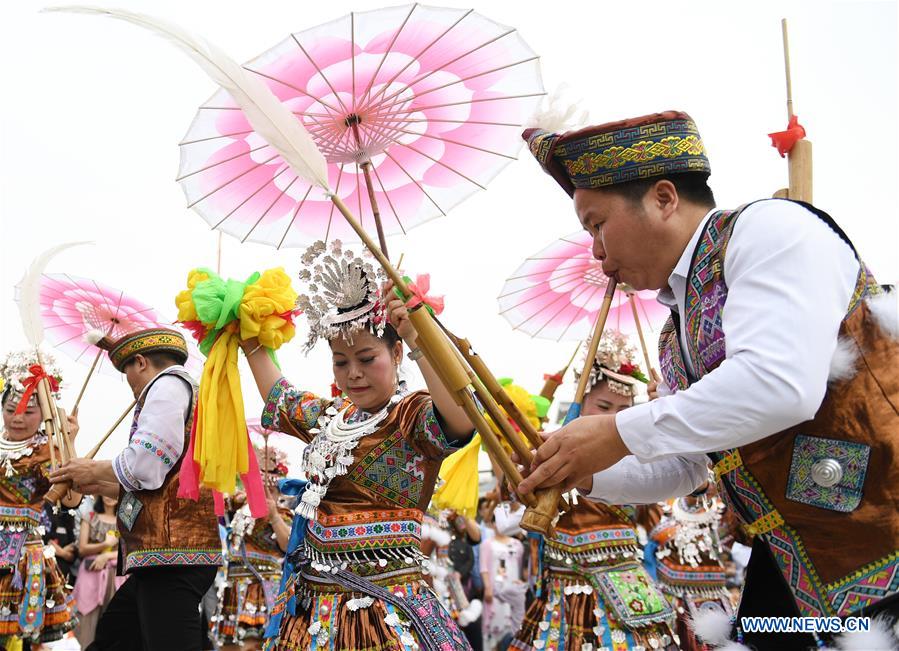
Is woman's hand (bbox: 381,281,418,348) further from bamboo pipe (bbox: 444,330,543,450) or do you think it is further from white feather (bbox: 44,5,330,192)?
white feather (bbox: 44,5,330,192)

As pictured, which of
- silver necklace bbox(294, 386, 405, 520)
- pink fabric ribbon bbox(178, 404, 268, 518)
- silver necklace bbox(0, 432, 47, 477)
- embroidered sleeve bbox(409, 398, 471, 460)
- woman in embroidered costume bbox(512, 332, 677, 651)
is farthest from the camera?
silver necklace bbox(0, 432, 47, 477)

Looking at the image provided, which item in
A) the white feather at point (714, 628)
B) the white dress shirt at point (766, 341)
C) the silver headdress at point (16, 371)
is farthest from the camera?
the silver headdress at point (16, 371)

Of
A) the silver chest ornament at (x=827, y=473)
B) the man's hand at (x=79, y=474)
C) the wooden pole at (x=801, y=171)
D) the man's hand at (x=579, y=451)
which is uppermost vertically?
the wooden pole at (x=801, y=171)

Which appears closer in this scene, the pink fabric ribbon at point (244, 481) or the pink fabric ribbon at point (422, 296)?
the pink fabric ribbon at point (422, 296)

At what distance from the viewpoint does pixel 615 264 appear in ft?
6.85

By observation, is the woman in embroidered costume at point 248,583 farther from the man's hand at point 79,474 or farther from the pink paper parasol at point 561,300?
the pink paper parasol at point 561,300

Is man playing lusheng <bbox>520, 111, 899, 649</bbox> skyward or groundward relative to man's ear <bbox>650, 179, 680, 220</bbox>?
groundward

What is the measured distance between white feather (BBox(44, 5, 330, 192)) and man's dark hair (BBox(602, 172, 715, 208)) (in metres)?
0.88

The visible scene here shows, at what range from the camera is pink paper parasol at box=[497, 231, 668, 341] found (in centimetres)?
528

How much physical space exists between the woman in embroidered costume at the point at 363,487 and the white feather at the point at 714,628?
119cm

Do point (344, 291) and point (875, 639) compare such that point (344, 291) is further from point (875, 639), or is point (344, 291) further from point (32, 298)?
point (32, 298)

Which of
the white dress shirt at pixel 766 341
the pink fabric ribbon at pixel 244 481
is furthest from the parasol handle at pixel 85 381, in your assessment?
the white dress shirt at pixel 766 341

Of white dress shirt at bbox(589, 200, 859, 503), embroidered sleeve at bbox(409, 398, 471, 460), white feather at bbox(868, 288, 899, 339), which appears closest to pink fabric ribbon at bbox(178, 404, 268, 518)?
embroidered sleeve at bbox(409, 398, 471, 460)

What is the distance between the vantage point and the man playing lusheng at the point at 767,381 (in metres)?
1.56
